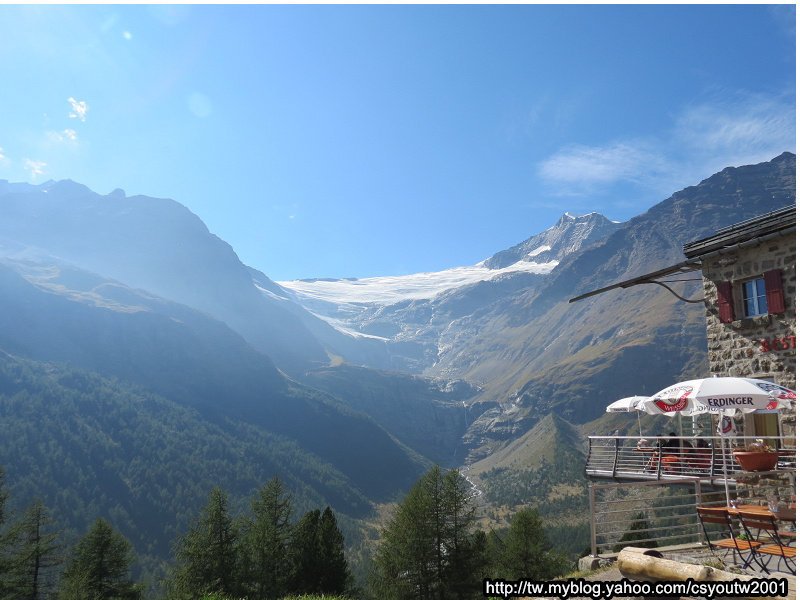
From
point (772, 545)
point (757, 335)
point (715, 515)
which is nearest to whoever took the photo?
point (772, 545)

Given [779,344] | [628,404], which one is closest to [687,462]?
[628,404]

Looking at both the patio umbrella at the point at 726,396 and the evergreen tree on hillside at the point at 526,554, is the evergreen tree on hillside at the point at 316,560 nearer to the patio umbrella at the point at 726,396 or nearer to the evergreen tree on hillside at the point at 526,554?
the evergreen tree on hillside at the point at 526,554

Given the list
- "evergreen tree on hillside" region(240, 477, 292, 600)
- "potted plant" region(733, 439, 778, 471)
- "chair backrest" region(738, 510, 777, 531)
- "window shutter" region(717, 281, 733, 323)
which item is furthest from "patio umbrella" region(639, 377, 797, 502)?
Result: "evergreen tree on hillside" region(240, 477, 292, 600)

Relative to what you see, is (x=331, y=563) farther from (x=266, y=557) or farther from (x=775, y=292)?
(x=775, y=292)

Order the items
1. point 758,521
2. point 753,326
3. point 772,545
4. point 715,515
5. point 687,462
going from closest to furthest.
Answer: point 772,545 → point 758,521 → point 715,515 → point 687,462 → point 753,326

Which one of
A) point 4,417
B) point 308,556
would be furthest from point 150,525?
point 308,556

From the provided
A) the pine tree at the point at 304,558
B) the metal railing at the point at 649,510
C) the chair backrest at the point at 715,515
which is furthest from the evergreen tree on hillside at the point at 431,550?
the chair backrest at the point at 715,515
